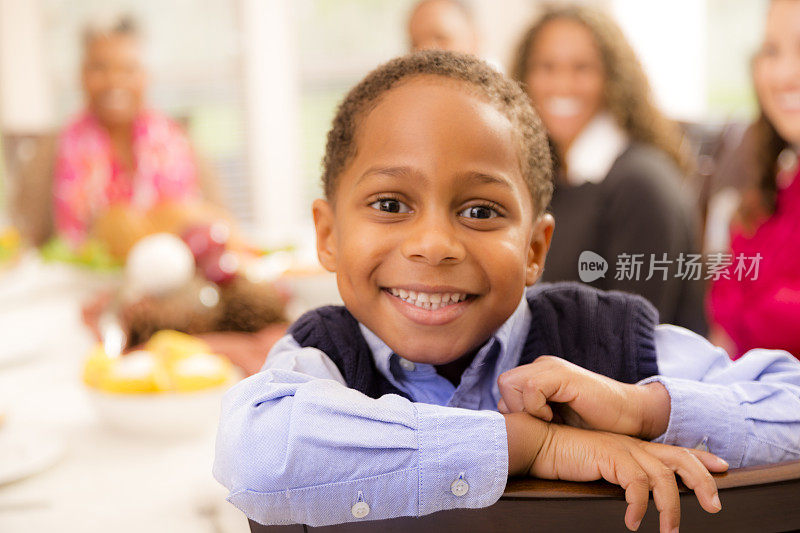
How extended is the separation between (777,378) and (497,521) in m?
0.25

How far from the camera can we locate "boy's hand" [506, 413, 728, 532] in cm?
37

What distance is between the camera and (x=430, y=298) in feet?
1.53

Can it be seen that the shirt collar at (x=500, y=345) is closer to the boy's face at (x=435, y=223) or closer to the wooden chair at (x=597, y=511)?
the boy's face at (x=435, y=223)

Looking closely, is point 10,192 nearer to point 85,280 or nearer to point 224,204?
point 224,204

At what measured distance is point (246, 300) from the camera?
951 mm

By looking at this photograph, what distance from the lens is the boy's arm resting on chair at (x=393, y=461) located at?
385 millimetres

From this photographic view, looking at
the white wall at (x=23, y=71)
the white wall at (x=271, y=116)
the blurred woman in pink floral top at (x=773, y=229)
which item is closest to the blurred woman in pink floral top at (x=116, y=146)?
the white wall at (x=23, y=71)

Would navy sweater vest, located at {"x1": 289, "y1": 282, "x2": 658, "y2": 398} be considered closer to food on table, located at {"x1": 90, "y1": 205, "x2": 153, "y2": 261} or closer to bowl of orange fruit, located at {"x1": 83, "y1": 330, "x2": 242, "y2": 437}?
bowl of orange fruit, located at {"x1": 83, "y1": 330, "x2": 242, "y2": 437}

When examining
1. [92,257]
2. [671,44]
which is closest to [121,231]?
[92,257]

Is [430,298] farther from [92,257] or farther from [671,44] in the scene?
[92,257]

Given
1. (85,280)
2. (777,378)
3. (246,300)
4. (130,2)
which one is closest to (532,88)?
(777,378)

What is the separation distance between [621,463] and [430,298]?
0.15 meters

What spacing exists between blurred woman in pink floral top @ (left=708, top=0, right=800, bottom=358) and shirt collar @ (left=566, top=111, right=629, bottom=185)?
0.38 ft

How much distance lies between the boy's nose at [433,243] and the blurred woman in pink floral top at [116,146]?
1.60 meters
